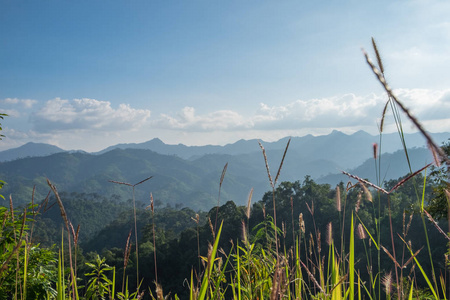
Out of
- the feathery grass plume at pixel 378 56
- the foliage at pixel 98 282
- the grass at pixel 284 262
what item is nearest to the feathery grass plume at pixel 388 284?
the grass at pixel 284 262

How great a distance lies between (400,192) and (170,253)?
99.8ft

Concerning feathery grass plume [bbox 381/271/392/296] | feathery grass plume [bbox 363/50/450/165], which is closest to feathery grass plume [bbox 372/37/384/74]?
feathery grass plume [bbox 363/50/450/165]

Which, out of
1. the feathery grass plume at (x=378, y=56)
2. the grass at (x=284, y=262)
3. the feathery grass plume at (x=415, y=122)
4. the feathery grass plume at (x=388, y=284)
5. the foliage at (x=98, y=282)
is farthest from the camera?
the foliage at (x=98, y=282)

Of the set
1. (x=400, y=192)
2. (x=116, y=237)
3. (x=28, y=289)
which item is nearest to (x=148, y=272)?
(x=400, y=192)

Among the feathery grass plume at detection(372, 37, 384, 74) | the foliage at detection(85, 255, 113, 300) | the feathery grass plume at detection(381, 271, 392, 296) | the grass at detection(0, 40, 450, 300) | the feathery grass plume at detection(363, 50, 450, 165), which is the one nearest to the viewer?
the feathery grass plume at detection(363, 50, 450, 165)

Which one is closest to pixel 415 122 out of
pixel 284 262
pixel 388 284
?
pixel 388 284

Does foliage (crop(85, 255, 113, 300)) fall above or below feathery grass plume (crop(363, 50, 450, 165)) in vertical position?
below

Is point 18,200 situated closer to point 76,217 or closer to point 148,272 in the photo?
point 76,217

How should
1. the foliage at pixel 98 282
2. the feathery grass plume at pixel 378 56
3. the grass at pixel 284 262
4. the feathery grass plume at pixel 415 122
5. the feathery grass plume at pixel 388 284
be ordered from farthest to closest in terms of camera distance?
the foliage at pixel 98 282 < the feathery grass plume at pixel 388 284 < the grass at pixel 284 262 < the feathery grass plume at pixel 378 56 < the feathery grass plume at pixel 415 122

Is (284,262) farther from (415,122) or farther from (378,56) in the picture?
(415,122)

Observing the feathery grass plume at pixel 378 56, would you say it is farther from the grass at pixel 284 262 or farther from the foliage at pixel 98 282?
the foliage at pixel 98 282

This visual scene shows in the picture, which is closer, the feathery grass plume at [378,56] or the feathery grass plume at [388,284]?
the feathery grass plume at [378,56]

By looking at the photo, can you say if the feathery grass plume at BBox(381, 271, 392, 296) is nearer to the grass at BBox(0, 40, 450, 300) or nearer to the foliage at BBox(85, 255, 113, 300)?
the grass at BBox(0, 40, 450, 300)

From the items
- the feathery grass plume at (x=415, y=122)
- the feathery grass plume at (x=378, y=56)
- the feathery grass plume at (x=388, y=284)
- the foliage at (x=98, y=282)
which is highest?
the feathery grass plume at (x=378, y=56)
